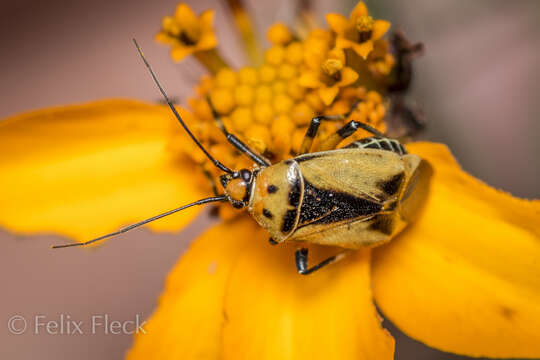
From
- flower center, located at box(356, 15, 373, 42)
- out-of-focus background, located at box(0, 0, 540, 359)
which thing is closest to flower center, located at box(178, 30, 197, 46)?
out-of-focus background, located at box(0, 0, 540, 359)

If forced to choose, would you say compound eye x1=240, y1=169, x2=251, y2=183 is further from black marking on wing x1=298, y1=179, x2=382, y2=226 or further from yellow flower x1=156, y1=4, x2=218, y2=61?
yellow flower x1=156, y1=4, x2=218, y2=61

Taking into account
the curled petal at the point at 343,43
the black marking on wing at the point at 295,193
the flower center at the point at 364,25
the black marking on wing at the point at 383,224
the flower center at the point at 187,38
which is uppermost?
the flower center at the point at 187,38

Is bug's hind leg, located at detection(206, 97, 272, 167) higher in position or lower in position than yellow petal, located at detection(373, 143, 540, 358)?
higher

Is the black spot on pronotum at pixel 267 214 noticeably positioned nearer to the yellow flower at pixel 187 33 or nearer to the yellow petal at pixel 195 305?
the yellow petal at pixel 195 305

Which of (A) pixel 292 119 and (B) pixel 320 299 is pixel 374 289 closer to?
(B) pixel 320 299

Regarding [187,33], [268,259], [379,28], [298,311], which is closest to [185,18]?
[187,33]

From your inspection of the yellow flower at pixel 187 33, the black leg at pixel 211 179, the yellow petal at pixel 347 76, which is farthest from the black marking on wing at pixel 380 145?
the yellow flower at pixel 187 33

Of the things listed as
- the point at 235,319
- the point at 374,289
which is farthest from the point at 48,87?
the point at 374,289
